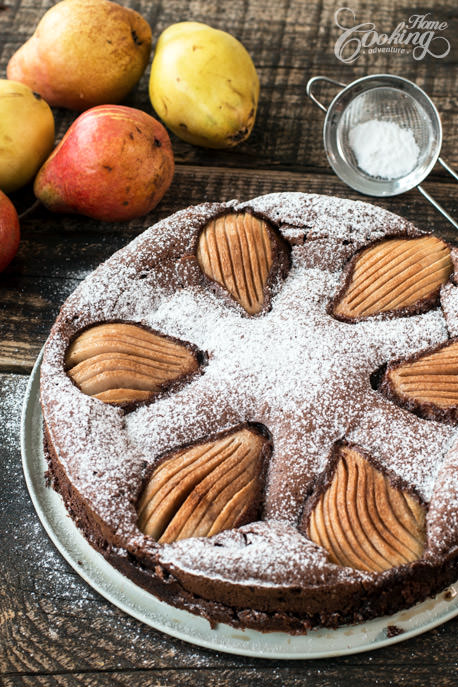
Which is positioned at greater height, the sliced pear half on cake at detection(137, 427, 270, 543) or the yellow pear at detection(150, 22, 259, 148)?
the yellow pear at detection(150, 22, 259, 148)

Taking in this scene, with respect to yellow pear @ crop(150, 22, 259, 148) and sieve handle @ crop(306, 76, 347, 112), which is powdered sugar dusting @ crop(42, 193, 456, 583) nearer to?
yellow pear @ crop(150, 22, 259, 148)

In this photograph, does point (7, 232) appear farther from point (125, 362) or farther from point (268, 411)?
point (268, 411)

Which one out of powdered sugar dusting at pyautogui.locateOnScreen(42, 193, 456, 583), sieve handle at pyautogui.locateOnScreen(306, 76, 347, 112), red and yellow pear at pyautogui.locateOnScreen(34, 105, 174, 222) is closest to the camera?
Result: powdered sugar dusting at pyautogui.locateOnScreen(42, 193, 456, 583)

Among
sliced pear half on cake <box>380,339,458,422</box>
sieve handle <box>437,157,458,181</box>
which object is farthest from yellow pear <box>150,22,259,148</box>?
sliced pear half on cake <box>380,339,458,422</box>

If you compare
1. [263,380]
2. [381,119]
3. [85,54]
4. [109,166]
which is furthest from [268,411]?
[85,54]

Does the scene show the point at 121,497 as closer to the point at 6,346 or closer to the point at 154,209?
the point at 6,346

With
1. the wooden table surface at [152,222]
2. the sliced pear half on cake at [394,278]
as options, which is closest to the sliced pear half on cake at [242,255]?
the sliced pear half on cake at [394,278]

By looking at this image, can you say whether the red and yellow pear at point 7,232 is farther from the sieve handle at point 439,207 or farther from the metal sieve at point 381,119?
the sieve handle at point 439,207
